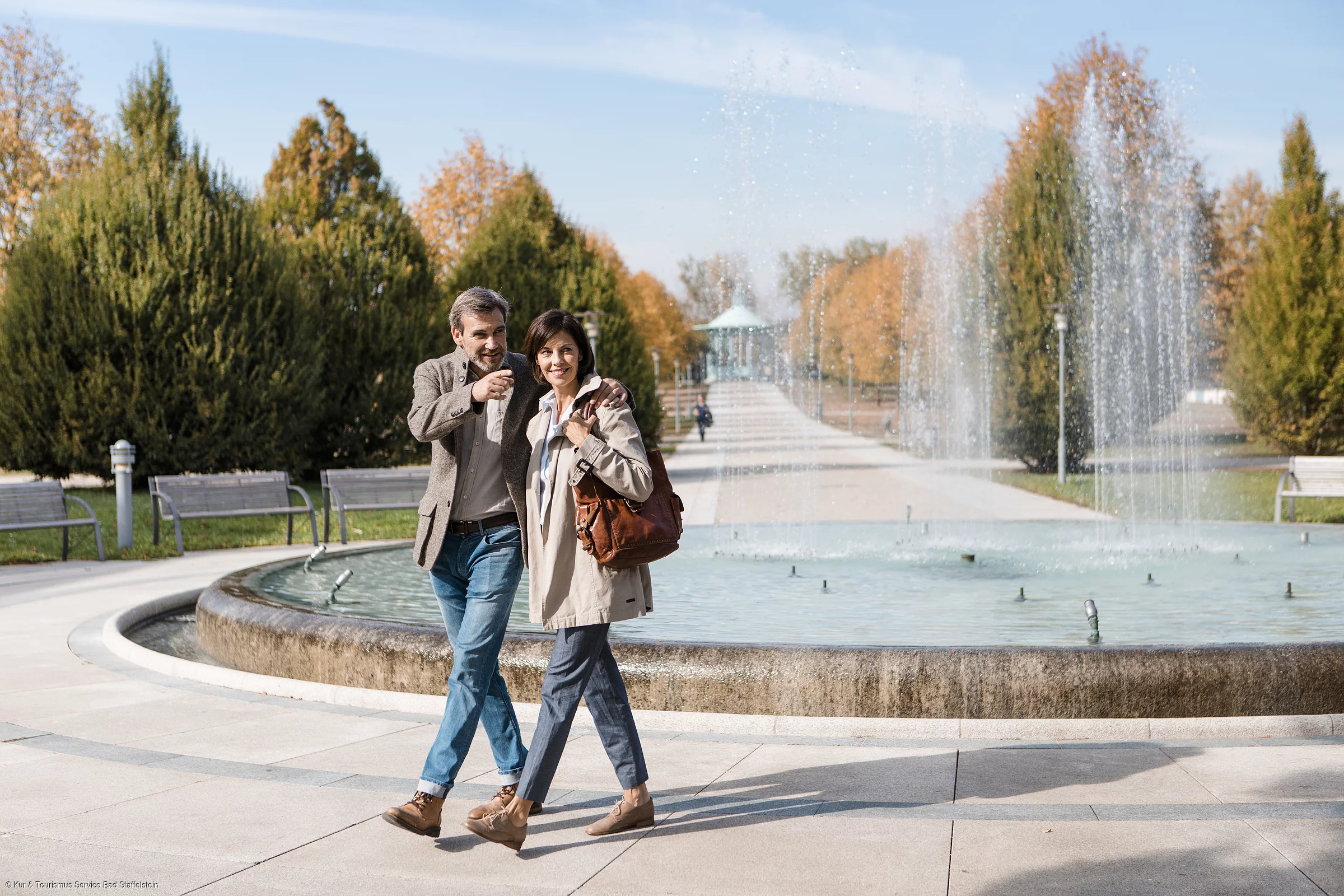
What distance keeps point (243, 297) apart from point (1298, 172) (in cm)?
2463

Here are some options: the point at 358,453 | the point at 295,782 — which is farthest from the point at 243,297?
the point at 295,782

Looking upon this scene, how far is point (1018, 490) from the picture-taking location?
2333 cm

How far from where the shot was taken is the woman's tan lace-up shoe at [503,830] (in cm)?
406

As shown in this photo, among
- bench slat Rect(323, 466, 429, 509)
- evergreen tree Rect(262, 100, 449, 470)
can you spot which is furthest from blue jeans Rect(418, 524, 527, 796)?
evergreen tree Rect(262, 100, 449, 470)

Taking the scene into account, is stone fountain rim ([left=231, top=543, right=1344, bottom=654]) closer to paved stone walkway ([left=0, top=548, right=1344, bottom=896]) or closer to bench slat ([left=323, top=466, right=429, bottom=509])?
paved stone walkway ([left=0, top=548, right=1344, bottom=896])

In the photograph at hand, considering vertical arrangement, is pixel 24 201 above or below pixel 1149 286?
above

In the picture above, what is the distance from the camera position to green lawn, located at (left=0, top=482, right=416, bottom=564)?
13602mm

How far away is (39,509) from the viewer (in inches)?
516

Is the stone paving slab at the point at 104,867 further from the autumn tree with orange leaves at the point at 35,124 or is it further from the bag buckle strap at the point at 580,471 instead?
the autumn tree with orange leaves at the point at 35,124

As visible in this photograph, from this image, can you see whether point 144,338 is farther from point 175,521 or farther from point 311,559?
point 311,559

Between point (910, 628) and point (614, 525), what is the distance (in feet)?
13.2

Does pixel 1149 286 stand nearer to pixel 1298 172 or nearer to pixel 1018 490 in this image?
pixel 1298 172

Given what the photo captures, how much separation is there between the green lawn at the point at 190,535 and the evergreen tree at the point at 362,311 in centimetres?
699

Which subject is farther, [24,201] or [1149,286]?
[24,201]
